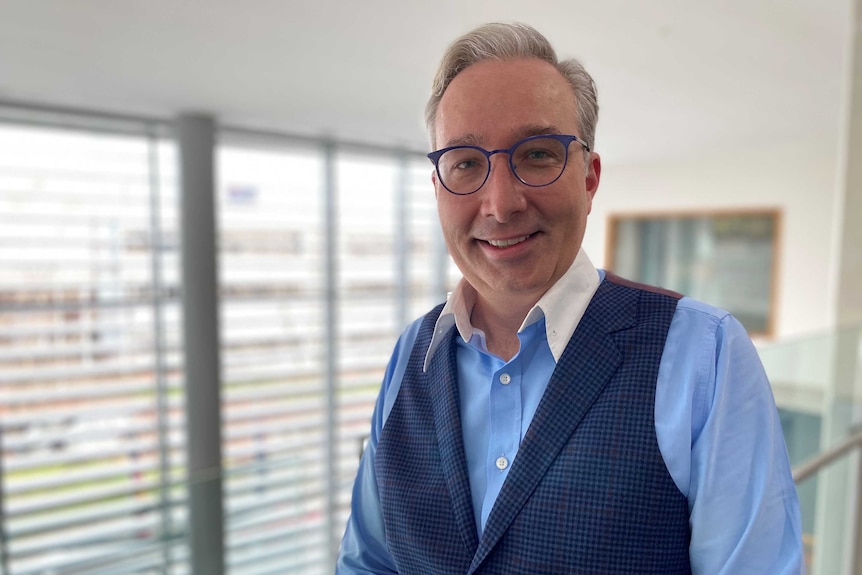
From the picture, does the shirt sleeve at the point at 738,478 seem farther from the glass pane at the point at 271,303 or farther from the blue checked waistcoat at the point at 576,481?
the glass pane at the point at 271,303

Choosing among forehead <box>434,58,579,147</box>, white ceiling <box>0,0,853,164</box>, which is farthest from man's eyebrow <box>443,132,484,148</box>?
white ceiling <box>0,0,853,164</box>

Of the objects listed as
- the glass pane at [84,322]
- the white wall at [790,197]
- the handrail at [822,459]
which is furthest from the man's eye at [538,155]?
the white wall at [790,197]

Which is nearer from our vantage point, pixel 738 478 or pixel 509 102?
pixel 738 478

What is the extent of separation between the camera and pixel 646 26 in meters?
3.16

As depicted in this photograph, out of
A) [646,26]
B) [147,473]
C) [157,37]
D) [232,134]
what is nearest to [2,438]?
[147,473]

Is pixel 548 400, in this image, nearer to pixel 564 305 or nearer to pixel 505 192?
pixel 564 305

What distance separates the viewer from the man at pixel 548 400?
76 cm

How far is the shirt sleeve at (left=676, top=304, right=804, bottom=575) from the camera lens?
2.37ft

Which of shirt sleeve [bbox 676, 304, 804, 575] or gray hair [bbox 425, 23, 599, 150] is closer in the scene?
shirt sleeve [bbox 676, 304, 804, 575]

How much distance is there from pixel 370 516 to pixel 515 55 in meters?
0.82

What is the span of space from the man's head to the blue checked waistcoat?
129 mm

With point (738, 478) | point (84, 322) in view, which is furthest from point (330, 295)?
point (738, 478)

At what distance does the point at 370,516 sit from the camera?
108 centimetres

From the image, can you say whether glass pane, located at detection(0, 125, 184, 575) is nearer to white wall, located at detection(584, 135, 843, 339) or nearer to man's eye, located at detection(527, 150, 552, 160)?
white wall, located at detection(584, 135, 843, 339)
